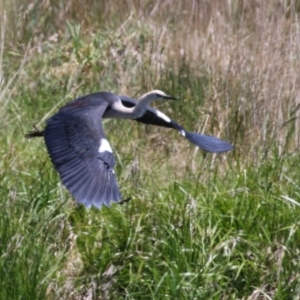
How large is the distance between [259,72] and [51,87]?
1347 mm

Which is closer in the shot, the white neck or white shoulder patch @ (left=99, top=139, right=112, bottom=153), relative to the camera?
white shoulder patch @ (left=99, top=139, right=112, bottom=153)

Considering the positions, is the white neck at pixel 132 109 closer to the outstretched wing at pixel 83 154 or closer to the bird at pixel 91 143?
the bird at pixel 91 143

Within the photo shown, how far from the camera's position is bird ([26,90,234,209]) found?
451 cm

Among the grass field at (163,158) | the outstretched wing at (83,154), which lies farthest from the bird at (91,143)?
the grass field at (163,158)

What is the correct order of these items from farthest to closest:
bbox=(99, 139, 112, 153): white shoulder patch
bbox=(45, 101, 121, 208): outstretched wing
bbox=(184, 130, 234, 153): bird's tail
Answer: bbox=(184, 130, 234, 153): bird's tail, bbox=(99, 139, 112, 153): white shoulder patch, bbox=(45, 101, 121, 208): outstretched wing

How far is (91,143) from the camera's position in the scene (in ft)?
15.6

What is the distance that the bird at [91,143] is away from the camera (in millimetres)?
4512

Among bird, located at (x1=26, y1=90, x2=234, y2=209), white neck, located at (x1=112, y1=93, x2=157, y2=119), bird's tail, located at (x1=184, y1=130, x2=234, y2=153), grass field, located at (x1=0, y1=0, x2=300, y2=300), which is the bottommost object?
grass field, located at (x1=0, y1=0, x2=300, y2=300)

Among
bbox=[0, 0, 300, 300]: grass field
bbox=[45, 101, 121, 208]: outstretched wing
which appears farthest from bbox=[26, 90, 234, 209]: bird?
bbox=[0, 0, 300, 300]: grass field

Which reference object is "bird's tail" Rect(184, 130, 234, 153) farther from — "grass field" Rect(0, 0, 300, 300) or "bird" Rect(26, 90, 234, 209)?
"grass field" Rect(0, 0, 300, 300)

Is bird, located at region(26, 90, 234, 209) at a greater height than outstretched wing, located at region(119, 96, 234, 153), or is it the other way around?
bird, located at region(26, 90, 234, 209)

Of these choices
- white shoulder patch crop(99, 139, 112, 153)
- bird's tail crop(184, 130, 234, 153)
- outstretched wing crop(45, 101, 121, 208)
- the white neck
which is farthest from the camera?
the white neck

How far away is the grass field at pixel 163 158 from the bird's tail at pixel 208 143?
0.16 m

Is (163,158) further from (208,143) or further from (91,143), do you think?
(91,143)
